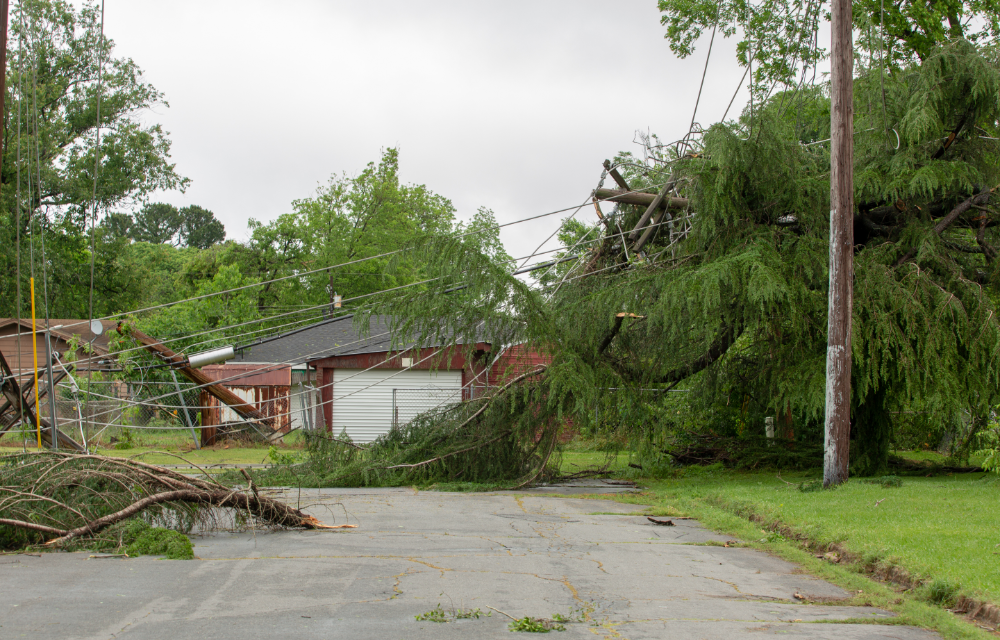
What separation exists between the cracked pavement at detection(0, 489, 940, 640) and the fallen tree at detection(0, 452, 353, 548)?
271mm

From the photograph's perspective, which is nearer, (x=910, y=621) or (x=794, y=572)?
(x=910, y=621)

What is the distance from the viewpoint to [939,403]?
11867 mm

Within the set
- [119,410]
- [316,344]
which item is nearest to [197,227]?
[316,344]

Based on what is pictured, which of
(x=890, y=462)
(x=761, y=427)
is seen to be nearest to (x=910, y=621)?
(x=890, y=462)

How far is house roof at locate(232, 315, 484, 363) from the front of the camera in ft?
84.8

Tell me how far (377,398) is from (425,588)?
19931 mm

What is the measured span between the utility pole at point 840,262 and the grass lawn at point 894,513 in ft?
2.33

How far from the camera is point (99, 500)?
317 inches

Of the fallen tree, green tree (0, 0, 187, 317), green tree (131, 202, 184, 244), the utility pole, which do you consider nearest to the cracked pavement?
the fallen tree

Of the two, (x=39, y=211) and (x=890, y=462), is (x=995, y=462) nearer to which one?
(x=890, y=462)

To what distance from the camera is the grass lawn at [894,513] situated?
21.5 feet

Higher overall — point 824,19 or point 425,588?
point 824,19

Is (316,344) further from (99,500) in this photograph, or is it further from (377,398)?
(99,500)

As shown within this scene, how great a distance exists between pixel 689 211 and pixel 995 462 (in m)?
6.54
